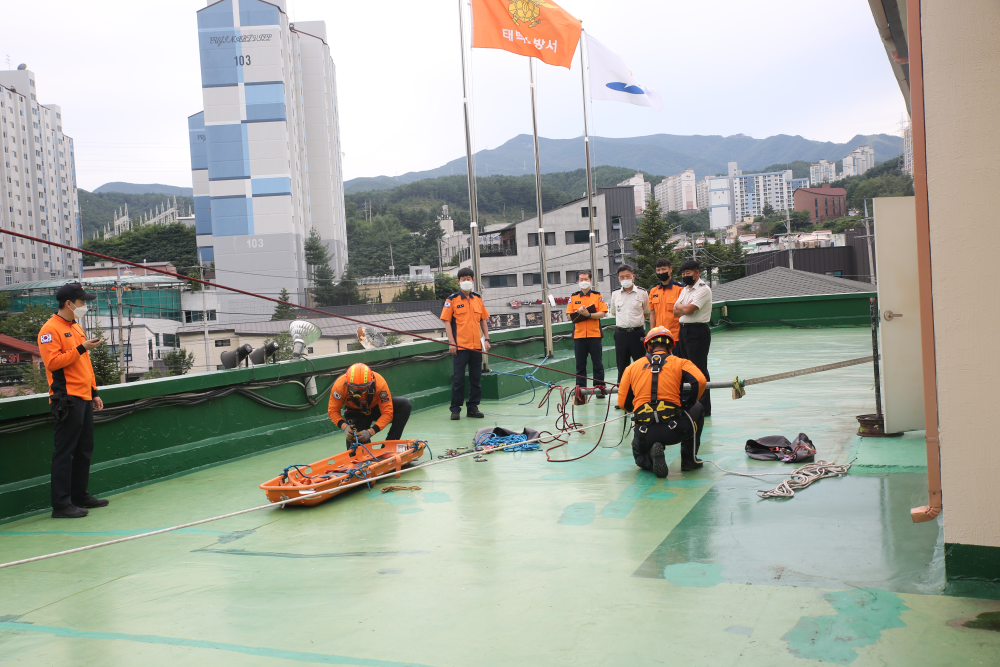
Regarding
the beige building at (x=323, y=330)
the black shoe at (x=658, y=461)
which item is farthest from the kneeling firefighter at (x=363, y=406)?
the beige building at (x=323, y=330)

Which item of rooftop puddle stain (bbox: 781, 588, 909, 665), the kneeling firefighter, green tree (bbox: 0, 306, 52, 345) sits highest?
green tree (bbox: 0, 306, 52, 345)

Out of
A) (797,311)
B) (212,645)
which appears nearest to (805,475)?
(212,645)

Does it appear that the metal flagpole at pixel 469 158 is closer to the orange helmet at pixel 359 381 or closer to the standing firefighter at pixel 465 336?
the standing firefighter at pixel 465 336

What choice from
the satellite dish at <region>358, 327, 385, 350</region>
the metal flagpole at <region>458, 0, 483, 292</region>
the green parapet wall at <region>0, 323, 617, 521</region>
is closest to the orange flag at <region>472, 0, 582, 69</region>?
the metal flagpole at <region>458, 0, 483, 292</region>

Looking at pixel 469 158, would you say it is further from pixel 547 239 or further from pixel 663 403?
pixel 547 239

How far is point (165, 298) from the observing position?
70062 millimetres

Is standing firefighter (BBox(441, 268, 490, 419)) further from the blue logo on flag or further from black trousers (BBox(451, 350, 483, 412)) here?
the blue logo on flag

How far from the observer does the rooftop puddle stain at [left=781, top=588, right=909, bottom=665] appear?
2.79m

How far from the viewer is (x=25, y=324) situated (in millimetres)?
50031

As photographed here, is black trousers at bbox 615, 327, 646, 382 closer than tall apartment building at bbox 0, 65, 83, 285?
Yes

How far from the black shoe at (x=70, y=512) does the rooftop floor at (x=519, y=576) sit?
12 centimetres

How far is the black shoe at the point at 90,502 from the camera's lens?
5820 mm

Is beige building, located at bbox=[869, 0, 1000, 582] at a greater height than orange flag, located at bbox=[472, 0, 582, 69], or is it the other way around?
orange flag, located at bbox=[472, 0, 582, 69]

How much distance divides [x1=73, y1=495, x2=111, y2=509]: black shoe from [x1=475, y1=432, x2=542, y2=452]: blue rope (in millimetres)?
3292
